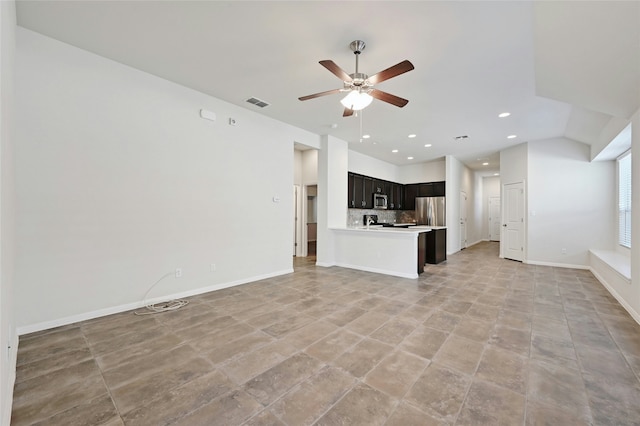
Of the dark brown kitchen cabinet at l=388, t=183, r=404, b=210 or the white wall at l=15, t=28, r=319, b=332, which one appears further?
the dark brown kitchen cabinet at l=388, t=183, r=404, b=210

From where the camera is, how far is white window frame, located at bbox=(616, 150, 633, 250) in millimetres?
4872

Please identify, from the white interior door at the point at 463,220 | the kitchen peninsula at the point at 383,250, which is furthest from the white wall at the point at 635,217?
the white interior door at the point at 463,220

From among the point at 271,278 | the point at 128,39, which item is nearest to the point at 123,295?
the point at 271,278

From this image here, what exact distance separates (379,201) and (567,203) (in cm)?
443

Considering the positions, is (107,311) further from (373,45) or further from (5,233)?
(373,45)

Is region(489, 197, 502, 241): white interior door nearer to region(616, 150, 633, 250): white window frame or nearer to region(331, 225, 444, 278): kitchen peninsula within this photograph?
region(616, 150, 633, 250): white window frame

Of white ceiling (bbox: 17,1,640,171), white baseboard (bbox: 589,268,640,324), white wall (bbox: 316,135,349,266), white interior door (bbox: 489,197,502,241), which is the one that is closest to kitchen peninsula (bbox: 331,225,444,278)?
white wall (bbox: 316,135,349,266)

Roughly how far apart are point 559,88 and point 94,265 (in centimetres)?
630

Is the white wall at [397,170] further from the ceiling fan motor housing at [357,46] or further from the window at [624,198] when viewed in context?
the ceiling fan motor housing at [357,46]

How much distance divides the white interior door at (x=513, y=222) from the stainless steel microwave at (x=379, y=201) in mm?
3267

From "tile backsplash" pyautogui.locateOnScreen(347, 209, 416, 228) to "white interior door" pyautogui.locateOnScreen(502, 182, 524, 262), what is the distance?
2742 mm

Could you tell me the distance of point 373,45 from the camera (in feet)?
9.02

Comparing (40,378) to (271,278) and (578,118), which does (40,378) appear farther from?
(578,118)

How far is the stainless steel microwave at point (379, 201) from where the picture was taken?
795 cm
